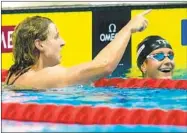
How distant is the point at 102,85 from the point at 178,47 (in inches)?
25.2

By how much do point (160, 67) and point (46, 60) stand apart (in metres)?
0.85

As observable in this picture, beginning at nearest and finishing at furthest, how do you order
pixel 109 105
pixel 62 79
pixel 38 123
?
1. pixel 38 123
2. pixel 109 105
3. pixel 62 79

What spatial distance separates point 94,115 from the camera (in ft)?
9.41

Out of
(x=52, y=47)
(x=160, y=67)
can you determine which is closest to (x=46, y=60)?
(x=52, y=47)

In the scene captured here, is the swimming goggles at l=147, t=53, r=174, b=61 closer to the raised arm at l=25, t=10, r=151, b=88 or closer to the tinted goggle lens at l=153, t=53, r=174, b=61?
the tinted goggle lens at l=153, t=53, r=174, b=61

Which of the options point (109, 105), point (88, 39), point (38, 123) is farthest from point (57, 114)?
point (88, 39)

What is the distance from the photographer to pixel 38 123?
9.35 ft

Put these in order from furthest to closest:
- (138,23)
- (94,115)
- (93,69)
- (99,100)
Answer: (138,23), (93,69), (99,100), (94,115)

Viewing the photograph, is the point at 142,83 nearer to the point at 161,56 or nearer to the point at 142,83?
the point at 142,83

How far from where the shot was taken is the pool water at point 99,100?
271cm

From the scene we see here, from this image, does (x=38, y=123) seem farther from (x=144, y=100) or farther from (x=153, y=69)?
(x=153, y=69)

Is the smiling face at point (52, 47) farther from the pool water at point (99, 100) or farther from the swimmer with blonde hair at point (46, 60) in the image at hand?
the pool water at point (99, 100)

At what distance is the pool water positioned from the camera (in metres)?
2.71

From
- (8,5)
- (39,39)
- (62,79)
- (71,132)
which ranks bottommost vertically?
(71,132)
